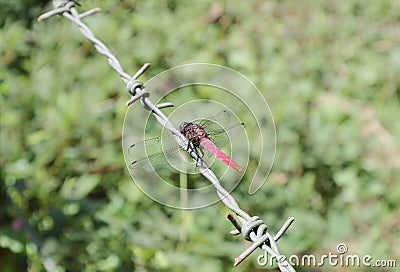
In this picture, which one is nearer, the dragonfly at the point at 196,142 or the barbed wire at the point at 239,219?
the barbed wire at the point at 239,219

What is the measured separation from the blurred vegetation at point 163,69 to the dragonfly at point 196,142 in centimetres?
→ 60

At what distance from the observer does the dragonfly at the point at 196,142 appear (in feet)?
3.76

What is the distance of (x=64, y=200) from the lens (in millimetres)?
2082

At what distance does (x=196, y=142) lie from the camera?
114cm

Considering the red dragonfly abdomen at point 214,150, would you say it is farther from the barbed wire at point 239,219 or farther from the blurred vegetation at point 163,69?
the blurred vegetation at point 163,69

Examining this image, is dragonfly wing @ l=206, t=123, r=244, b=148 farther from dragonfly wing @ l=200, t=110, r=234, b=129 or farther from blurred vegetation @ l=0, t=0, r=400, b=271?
blurred vegetation @ l=0, t=0, r=400, b=271

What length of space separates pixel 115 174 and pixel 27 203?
333mm

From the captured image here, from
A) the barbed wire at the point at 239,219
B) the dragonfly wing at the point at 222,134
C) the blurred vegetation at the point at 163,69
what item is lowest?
the barbed wire at the point at 239,219

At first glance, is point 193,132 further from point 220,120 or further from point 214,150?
point 220,120

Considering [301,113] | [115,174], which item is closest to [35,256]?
[115,174]

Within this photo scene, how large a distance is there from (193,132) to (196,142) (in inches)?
0.8

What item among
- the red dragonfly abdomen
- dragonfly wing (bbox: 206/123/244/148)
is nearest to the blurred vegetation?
dragonfly wing (bbox: 206/123/244/148)

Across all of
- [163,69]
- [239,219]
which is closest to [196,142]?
[239,219]

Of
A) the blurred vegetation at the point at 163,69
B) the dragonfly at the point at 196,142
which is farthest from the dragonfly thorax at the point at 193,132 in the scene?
the blurred vegetation at the point at 163,69
